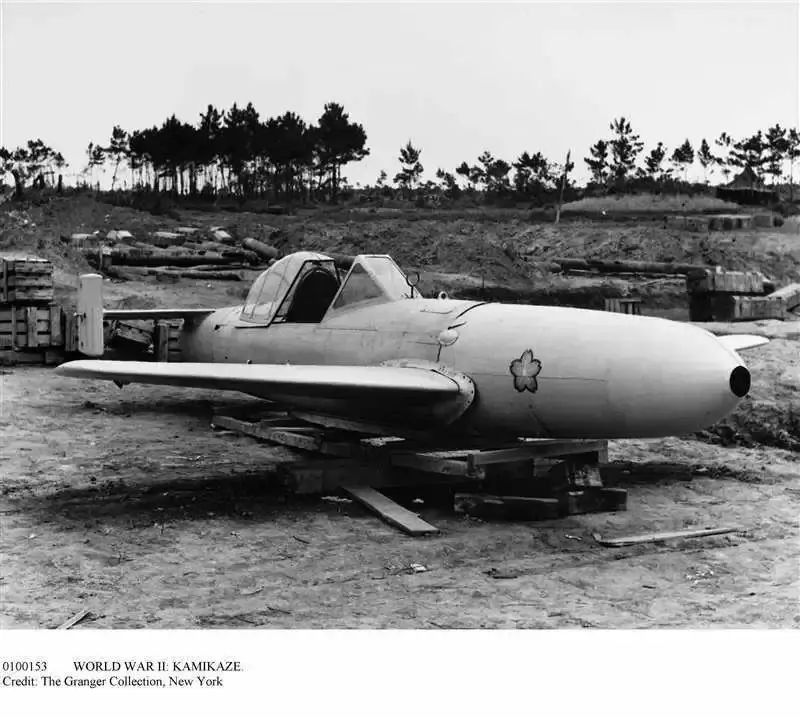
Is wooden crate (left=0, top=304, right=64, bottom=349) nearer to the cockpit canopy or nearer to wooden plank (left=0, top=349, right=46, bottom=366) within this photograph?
wooden plank (left=0, top=349, right=46, bottom=366)

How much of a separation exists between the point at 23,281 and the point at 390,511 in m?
9.33

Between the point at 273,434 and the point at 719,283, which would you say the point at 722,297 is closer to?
the point at 719,283

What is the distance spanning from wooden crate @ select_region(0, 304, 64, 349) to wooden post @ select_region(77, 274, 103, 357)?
427cm

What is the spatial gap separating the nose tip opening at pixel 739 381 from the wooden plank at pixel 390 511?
246 centimetres

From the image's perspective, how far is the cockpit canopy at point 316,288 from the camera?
9.73 m

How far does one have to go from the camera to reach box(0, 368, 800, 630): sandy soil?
6.12 metres

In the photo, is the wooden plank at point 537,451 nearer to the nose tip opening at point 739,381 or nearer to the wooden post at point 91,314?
the nose tip opening at point 739,381

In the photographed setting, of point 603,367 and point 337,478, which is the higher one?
point 603,367

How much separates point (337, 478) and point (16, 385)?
6714 mm

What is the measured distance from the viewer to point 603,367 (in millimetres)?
7609
